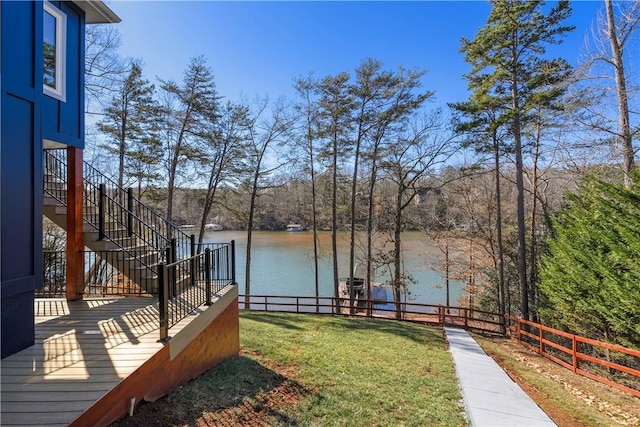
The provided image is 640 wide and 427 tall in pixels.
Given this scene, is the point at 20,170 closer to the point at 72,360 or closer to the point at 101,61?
the point at 72,360

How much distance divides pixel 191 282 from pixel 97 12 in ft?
15.7

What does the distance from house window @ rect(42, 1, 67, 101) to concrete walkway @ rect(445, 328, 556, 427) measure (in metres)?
7.39

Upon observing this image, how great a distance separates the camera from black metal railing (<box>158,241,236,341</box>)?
3121mm

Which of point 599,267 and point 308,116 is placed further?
point 308,116

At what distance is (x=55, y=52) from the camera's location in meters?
4.51

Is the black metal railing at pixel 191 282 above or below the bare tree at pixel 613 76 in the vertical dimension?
below

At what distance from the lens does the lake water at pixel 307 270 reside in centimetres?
1916

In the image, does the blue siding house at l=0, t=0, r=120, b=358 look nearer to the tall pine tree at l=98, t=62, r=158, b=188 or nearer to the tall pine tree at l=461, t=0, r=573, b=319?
the tall pine tree at l=98, t=62, r=158, b=188

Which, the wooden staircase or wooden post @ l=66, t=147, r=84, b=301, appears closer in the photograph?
wooden post @ l=66, t=147, r=84, b=301

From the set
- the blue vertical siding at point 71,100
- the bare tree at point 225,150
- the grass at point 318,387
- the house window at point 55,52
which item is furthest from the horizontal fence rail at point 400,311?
the house window at point 55,52

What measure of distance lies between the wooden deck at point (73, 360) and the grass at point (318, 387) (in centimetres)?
45

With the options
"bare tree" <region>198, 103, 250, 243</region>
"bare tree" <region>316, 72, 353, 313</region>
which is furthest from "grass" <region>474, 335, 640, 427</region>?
"bare tree" <region>198, 103, 250, 243</region>

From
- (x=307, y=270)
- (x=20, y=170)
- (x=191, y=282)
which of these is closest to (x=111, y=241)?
(x=191, y=282)

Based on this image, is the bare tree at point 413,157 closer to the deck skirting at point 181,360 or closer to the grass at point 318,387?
the grass at point 318,387
